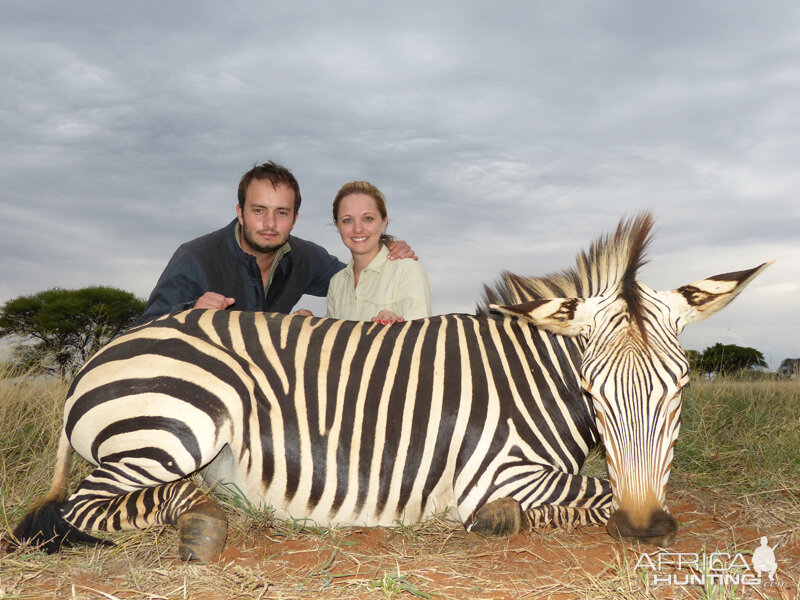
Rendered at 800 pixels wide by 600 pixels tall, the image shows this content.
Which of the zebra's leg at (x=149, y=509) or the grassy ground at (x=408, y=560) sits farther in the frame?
the zebra's leg at (x=149, y=509)

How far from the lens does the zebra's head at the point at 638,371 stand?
3.15 metres

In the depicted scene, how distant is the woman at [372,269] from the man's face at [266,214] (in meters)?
0.54

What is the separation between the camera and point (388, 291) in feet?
19.1

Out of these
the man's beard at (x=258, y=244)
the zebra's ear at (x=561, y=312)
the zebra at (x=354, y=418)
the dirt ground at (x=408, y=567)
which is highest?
the man's beard at (x=258, y=244)

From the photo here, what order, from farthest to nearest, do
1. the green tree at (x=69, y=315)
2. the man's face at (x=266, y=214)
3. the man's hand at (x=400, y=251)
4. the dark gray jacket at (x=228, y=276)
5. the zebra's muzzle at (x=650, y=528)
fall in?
the green tree at (x=69, y=315) < the man's face at (x=266, y=214) < the dark gray jacket at (x=228, y=276) < the man's hand at (x=400, y=251) < the zebra's muzzle at (x=650, y=528)

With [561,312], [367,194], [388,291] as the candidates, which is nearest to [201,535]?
[561,312]

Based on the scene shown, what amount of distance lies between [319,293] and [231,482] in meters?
4.01

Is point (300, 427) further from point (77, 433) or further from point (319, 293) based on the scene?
point (319, 293)

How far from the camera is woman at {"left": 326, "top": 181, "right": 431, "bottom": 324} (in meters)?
5.72

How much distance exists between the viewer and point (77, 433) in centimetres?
389

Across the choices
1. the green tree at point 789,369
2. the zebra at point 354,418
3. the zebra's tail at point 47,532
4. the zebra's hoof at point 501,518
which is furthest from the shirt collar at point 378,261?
the green tree at point 789,369

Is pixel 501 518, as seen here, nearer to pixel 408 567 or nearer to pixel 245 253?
pixel 408 567

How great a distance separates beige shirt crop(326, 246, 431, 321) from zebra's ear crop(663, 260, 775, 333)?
2367 mm

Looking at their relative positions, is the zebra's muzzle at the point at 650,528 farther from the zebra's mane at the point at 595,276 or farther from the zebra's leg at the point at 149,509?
the zebra's leg at the point at 149,509
